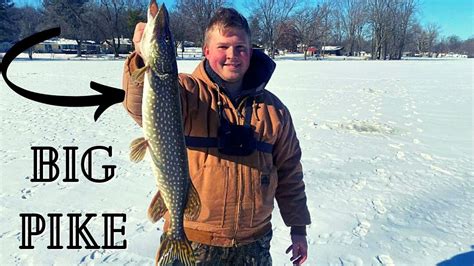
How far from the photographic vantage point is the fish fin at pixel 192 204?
6.43 ft

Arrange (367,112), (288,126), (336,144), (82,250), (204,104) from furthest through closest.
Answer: (367,112) < (336,144) < (82,250) < (288,126) < (204,104)

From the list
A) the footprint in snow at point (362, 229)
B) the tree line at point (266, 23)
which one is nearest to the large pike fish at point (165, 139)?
the footprint in snow at point (362, 229)

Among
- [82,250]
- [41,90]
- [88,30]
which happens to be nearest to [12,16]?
[88,30]

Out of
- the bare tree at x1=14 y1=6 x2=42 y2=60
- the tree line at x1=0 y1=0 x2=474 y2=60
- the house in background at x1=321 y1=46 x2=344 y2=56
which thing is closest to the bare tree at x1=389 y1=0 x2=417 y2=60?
the tree line at x1=0 y1=0 x2=474 y2=60

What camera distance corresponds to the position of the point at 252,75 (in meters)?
2.24

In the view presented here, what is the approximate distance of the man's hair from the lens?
6.77ft

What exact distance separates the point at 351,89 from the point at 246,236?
48.9 ft

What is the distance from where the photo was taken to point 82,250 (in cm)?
346

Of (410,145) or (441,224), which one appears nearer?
(441,224)

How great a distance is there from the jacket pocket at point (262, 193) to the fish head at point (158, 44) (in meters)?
0.76

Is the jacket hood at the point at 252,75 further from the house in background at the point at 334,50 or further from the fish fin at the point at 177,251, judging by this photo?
the house in background at the point at 334,50

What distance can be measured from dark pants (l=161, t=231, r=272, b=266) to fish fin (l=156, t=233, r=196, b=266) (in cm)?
8

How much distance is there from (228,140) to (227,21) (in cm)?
64

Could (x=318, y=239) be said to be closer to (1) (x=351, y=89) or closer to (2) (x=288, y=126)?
(2) (x=288, y=126)
